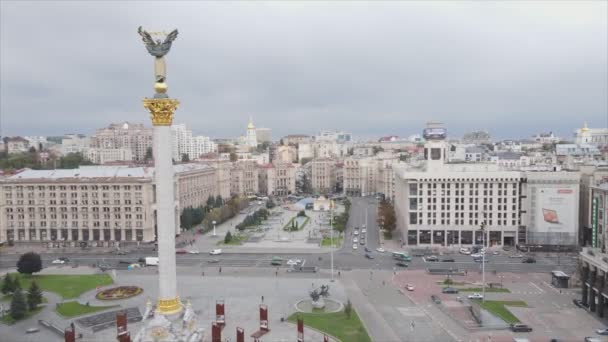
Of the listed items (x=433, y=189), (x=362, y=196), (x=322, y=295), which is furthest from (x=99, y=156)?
(x=322, y=295)

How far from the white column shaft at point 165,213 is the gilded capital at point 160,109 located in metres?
0.37

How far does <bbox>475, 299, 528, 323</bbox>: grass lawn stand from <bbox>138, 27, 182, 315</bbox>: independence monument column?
1275 inches

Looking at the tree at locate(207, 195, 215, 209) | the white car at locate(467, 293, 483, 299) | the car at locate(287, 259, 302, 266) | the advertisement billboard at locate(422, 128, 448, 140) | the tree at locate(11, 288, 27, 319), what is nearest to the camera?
the tree at locate(11, 288, 27, 319)

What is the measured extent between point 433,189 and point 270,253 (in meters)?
28.5

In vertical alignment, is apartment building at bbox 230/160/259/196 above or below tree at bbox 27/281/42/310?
above

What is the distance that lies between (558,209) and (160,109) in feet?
224

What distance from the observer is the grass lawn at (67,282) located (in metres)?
56.4

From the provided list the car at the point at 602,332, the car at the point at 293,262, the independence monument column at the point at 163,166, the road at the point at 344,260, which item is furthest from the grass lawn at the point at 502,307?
the independence monument column at the point at 163,166

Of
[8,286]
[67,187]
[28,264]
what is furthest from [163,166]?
[67,187]

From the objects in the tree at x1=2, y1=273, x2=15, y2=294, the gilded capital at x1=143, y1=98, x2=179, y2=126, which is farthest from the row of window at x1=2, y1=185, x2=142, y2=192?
the gilded capital at x1=143, y1=98, x2=179, y2=126

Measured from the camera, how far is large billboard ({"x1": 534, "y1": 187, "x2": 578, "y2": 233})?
75.8 meters

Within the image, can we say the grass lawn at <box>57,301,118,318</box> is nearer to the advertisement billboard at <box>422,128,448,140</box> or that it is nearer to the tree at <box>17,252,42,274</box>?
the tree at <box>17,252,42,274</box>

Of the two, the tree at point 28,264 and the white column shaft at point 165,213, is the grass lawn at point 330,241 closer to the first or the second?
the tree at point 28,264

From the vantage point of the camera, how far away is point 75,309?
4969 centimetres
